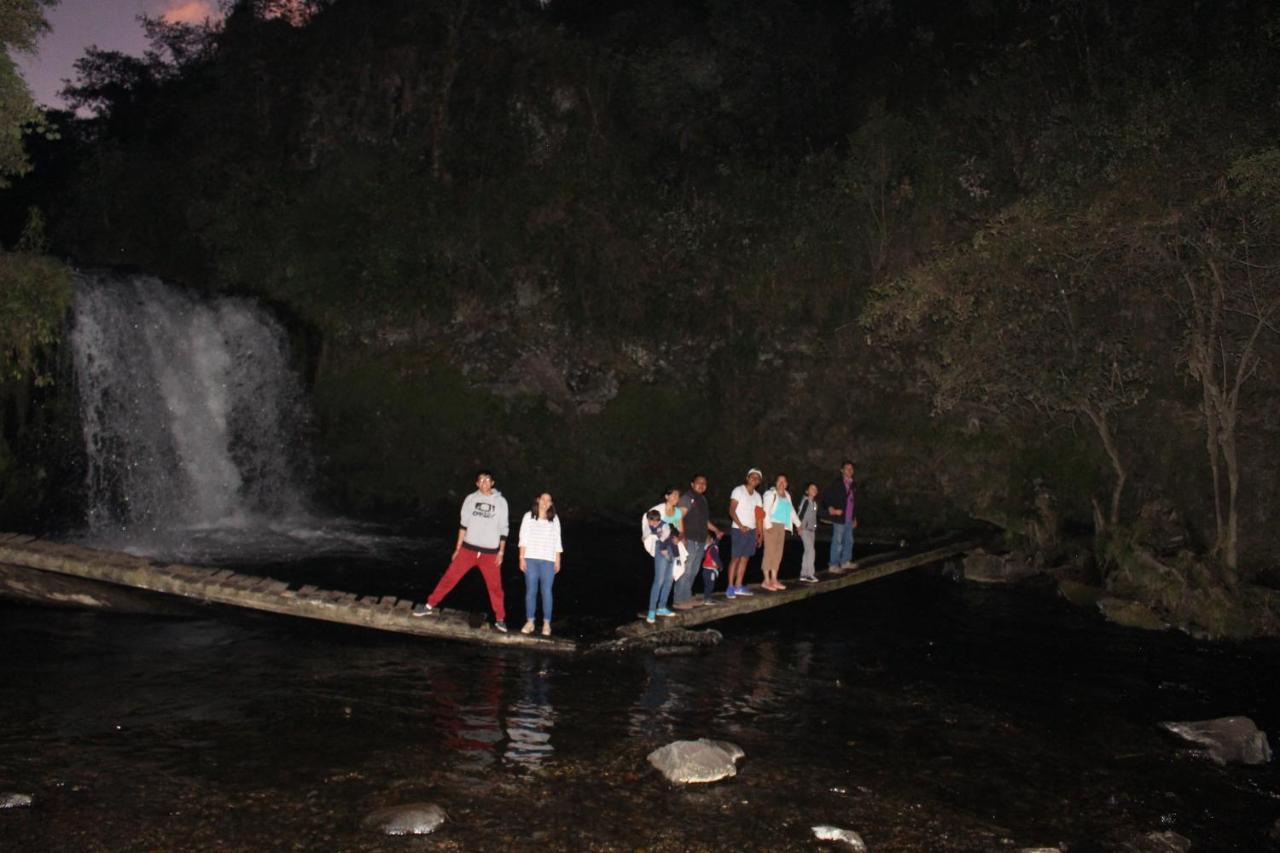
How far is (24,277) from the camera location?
20859 millimetres

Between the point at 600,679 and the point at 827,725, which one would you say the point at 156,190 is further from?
the point at 827,725

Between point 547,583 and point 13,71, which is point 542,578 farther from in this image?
point 13,71

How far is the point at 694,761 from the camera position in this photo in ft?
29.2

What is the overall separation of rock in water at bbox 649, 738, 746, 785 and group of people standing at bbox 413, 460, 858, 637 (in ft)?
14.3

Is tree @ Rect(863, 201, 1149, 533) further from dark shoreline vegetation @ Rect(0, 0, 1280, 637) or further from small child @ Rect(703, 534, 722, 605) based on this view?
small child @ Rect(703, 534, 722, 605)

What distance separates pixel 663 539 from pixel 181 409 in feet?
53.7

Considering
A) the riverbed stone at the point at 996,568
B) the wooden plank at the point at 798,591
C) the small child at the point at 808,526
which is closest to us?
the wooden plank at the point at 798,591

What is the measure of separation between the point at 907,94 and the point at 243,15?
2655cm

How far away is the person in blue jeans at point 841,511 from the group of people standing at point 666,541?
3cm

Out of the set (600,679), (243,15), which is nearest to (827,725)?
(600,679)

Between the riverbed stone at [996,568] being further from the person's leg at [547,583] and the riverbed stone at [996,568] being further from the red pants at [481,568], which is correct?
the red pants at [481,568]

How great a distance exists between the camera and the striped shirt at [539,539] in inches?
521

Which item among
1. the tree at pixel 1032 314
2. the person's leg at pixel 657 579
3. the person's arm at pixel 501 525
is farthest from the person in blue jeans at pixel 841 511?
the person's arm at pixel 501 525

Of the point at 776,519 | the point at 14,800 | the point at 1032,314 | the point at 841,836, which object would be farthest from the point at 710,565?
the point at 14,800
